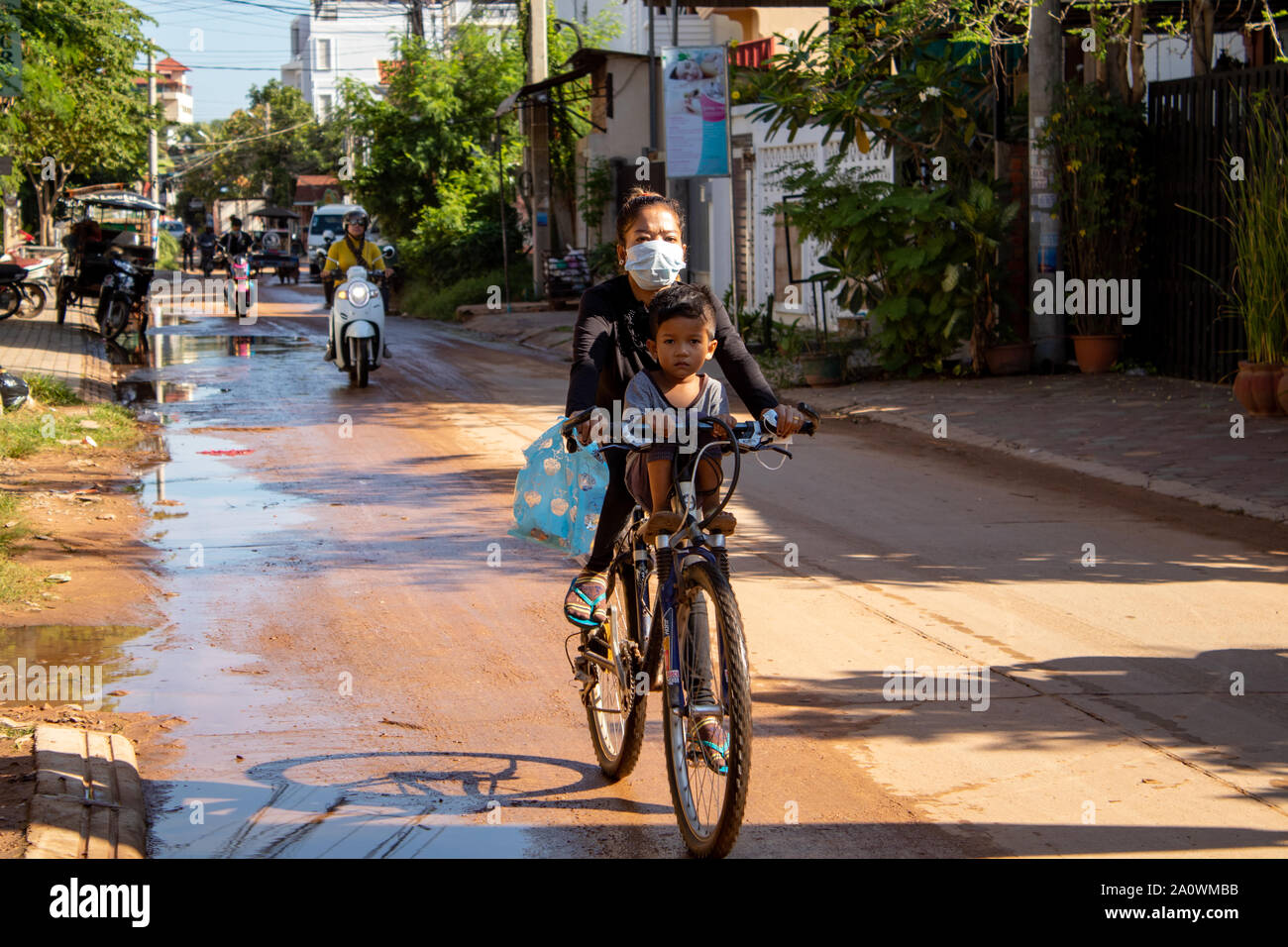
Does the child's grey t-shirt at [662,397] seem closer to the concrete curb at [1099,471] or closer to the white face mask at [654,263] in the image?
the white face mask at [654,263]

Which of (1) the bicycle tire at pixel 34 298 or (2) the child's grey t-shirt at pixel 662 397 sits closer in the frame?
(2) the child's grey t-shirt at pixel 662 397

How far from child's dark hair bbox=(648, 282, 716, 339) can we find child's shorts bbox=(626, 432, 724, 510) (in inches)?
14.8

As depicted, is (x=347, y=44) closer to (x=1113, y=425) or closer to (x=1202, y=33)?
(x=1202, y=33)

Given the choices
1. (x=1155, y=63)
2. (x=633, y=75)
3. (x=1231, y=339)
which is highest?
(x=633, y=75)

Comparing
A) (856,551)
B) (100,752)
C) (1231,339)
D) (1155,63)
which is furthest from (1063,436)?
(1155,63)

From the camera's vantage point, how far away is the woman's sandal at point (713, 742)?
3818 millimetres

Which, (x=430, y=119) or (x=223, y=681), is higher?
(x=430, y=119)

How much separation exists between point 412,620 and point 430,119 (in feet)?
100

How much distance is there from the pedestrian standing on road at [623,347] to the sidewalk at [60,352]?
37.5 feet

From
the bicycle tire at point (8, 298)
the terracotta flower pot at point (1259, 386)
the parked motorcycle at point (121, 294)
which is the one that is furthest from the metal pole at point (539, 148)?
the terracotta flower pot at point (1259, 386)

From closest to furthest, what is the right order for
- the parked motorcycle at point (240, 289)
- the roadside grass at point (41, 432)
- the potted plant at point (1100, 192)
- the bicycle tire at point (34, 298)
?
the roadside grass at point (41, 432) → the potted plant at point (1100, 192) → the bicycle tire at point (34, 298) → the parked motorcycle at point (240, 289)

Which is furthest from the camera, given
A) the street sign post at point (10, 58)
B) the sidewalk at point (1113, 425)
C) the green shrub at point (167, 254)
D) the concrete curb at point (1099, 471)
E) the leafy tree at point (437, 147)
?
the green shrub at point (167, 254)

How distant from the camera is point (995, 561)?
771 centimetres
